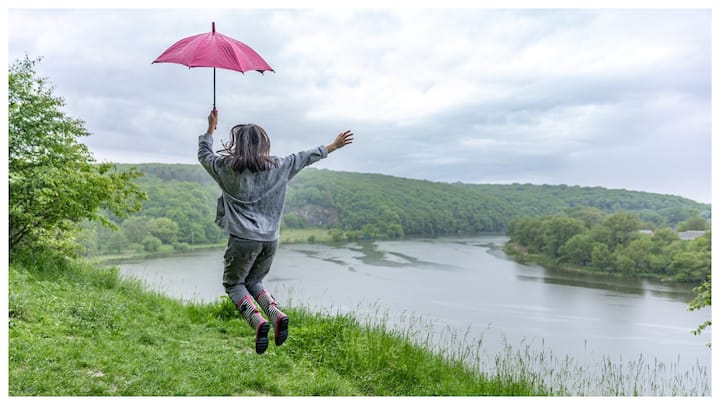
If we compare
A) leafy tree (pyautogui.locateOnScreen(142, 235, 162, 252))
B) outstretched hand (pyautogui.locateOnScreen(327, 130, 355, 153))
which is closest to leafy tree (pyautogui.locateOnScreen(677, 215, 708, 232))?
leafy tree (pyautogui.locateOnScreen(142, 235, 162, 252))

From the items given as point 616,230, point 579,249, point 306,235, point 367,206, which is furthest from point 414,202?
point 616,230

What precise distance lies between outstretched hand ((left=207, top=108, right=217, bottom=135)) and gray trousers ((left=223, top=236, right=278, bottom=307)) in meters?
0.62

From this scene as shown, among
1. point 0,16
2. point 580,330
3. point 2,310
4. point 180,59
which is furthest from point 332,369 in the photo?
point 580,330

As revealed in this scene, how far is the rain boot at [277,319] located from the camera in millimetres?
2914

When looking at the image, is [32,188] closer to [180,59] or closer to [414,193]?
[180,59]

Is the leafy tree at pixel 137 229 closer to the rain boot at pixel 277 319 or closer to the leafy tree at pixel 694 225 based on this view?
the rain boot at pixel 277 319

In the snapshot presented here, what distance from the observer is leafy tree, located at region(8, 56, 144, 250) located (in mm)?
7949

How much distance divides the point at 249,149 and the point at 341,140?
1.60 ft

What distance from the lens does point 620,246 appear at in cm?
4456

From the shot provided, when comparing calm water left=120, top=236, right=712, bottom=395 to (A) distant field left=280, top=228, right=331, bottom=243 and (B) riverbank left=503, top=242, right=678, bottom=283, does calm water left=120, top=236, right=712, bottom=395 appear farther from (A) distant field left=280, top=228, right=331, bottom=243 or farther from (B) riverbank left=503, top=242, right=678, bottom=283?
(A) distant field left=280, top=228, right=331, bottom=243

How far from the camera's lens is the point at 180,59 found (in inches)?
115

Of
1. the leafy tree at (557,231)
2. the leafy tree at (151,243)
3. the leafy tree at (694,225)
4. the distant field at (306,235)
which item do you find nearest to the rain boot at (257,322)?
the leafy tree at (151,243)

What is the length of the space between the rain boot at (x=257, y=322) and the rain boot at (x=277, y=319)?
5cm

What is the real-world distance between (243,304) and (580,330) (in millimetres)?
25771
